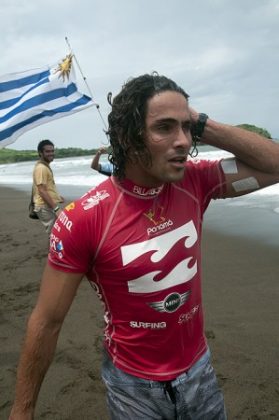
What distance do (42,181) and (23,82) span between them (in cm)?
158

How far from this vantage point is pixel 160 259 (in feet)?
5.48

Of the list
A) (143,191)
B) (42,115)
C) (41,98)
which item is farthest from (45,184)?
(143,191)

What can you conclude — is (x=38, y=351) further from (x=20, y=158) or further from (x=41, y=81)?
(x=20, y=158)

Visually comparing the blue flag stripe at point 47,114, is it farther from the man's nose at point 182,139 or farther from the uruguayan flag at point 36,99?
the man's nose at point 182,139

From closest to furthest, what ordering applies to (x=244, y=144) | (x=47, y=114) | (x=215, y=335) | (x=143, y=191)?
(x=143, y=191) → (x=244, y=144) → (x=215, y=335) → (x=47, y=114)

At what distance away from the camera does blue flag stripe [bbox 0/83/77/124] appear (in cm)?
603

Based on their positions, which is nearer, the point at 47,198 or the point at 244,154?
the point at 244,154

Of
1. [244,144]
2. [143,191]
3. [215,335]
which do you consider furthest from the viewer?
[215,335]

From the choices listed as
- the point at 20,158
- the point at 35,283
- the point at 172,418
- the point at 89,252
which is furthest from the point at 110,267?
the point at 20,158

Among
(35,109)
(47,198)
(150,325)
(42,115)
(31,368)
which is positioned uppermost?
(35,109)

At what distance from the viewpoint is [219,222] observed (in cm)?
932

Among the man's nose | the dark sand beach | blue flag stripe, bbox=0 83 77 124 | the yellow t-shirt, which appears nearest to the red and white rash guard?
the man's nose

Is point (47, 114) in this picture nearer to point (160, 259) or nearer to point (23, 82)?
point (23, 82)

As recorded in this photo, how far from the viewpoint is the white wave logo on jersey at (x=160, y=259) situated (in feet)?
5.37
